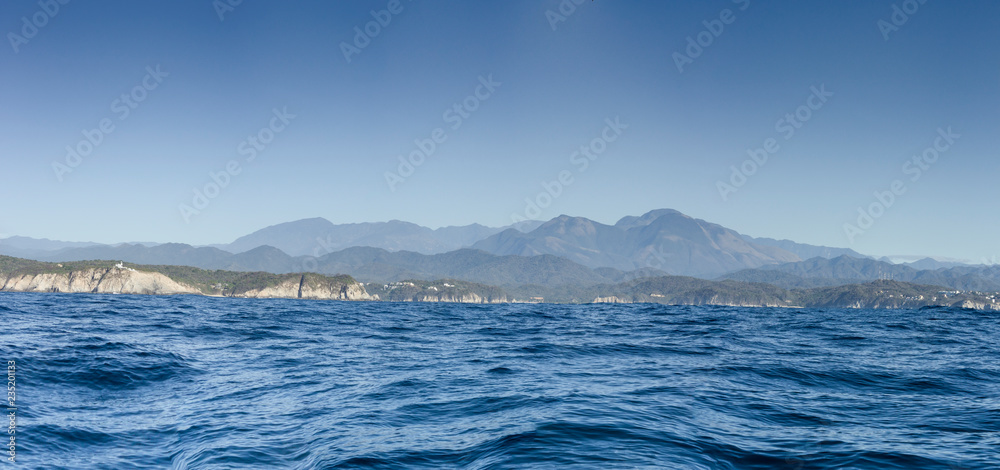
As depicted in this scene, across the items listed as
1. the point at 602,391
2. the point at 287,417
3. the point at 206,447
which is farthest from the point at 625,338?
the point at 206,447

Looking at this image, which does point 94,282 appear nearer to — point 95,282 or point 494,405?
point 95,282

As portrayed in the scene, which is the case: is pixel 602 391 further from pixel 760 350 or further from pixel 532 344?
pixel 760 350

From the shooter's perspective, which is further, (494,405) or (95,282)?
(95,282)

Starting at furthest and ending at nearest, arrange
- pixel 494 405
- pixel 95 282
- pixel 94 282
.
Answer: pixel 95 282 → pixel 94 282 → pixel 494 405

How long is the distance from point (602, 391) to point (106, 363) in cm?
1933

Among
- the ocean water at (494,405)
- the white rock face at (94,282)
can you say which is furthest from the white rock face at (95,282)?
the ocean water at (494,405)

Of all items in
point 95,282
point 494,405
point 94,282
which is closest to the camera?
point 494,405

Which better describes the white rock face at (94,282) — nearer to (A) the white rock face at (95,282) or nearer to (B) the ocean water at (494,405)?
(A) the white rock face at (95,282)

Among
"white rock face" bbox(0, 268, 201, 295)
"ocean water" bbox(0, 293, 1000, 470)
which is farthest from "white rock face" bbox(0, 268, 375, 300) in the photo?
"ocean water" bbox(0, 293, 1000, 470)

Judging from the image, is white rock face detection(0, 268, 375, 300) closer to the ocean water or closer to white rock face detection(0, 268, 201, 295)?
white rock face detection(0, 268, 201, 295)

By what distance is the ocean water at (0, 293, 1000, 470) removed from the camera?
11.0 meters

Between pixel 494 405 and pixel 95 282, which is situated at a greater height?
pixel 494 405

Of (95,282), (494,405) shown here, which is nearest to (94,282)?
(95,282)

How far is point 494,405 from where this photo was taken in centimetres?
1535
